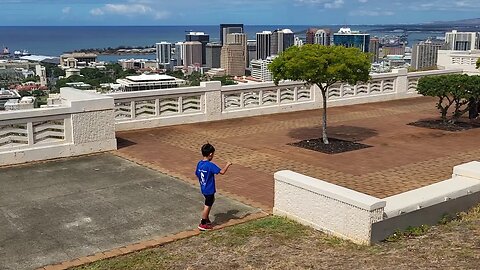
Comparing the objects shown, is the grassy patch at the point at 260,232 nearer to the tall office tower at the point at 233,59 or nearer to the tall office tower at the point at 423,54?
the tall office tower at the point at 423,54

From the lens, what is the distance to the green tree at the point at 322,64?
11125mm

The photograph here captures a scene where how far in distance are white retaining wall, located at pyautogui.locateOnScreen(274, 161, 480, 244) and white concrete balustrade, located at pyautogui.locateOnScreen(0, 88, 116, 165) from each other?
17.6ft

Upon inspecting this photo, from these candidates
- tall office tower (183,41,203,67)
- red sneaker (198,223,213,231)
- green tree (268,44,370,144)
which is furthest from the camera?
tall office tower (183,41,203,67)

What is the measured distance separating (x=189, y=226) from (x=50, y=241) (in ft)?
5.60

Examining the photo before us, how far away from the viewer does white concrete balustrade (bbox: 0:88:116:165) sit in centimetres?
1039

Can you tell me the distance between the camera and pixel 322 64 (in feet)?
36.5

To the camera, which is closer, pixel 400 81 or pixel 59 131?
pixel 59 131

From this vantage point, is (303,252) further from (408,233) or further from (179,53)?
(179,53)

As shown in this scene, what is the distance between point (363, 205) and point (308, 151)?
17.9 ft

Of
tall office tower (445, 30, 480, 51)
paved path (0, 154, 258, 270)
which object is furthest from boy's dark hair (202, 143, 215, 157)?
tall office tower (445, 30, 480, 51)

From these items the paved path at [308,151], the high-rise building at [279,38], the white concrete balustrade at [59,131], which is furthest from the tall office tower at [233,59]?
the white concrete balustrade at [59,131]

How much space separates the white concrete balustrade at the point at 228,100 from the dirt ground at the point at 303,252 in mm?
7499

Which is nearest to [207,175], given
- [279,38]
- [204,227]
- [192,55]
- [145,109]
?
[204,227]

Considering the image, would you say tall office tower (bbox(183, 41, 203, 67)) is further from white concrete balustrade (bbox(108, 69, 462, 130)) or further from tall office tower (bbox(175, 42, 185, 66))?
white concrete balustrade (bbox(108, 69, 462, 130))
